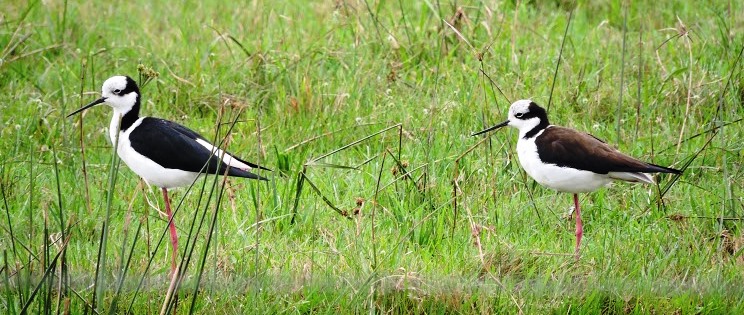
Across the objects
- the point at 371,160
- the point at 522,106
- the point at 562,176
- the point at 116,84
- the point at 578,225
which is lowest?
the point at 578,225

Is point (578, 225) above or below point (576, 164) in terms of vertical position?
below

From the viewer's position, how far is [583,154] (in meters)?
5.35

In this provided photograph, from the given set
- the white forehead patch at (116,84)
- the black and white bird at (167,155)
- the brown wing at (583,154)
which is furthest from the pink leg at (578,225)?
the white forehead patch at (116,84)

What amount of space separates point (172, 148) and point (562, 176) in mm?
1823

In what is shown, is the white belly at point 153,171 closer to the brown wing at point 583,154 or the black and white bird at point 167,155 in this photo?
the black and white bird at point 167,155

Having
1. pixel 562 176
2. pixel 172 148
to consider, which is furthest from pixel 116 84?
pixel 562 176

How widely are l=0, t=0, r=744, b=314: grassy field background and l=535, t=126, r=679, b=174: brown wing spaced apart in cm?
29

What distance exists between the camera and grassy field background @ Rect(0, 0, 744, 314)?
4684 millimetres

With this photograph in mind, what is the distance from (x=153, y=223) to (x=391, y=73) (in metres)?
2.05

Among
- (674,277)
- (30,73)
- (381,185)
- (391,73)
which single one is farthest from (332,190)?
(30,73)

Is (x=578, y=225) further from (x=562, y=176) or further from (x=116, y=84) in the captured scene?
(x=116, y=84)

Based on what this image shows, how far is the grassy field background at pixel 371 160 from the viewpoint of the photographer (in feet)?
15.4

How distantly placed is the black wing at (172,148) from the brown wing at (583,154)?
1.41 m

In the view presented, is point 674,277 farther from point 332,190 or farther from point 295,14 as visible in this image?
point 295,14
